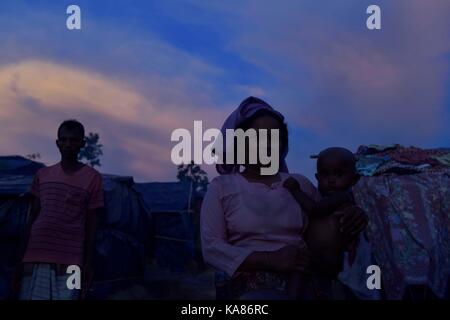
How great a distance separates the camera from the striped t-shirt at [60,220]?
4207 millimetres

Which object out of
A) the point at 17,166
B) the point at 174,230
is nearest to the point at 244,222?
the point at 174,230

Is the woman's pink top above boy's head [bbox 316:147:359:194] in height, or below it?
below

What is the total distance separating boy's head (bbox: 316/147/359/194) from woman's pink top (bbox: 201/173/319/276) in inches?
22.0

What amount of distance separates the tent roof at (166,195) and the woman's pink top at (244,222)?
44.0 ft

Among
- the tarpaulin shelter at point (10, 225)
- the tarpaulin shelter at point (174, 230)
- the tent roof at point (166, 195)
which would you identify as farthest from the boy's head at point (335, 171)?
the tent roof at point (166, 195)

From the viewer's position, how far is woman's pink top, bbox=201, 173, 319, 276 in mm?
2578

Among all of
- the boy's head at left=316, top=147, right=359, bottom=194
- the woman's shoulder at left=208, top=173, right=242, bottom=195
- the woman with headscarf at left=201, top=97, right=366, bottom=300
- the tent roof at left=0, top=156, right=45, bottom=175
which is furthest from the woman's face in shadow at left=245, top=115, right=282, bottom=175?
the tent roof at left=0, top=156, right=45, bottom=175

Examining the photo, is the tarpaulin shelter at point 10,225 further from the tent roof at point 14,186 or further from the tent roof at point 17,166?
the tent roof at point 17,166

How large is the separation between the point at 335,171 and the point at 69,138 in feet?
7.18

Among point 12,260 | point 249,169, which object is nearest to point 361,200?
point 249,169

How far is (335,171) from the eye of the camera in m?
3.27

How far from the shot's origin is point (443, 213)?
5.09 m

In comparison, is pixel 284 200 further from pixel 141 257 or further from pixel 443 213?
pixel 141 257

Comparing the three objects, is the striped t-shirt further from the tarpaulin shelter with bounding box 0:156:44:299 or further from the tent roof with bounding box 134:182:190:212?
the tent roof with bounding box 134:182:190:212
